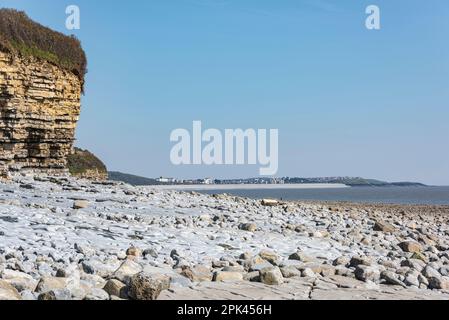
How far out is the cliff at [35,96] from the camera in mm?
23891

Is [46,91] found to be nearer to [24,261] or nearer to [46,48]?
[46,48]

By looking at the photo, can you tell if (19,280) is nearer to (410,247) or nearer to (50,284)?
(50,284)

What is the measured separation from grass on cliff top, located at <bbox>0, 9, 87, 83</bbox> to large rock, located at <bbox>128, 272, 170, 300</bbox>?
69.2 feet

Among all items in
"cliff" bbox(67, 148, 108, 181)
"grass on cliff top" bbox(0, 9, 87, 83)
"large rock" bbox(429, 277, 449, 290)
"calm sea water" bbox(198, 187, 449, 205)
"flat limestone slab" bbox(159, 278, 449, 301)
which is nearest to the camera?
"flat limestone slab" bbox(159, 278, 449, 301)

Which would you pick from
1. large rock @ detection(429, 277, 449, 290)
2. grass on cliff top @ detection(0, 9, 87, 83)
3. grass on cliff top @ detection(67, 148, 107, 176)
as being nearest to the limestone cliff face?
grass on cliff top @ detection(0, 9, 87, 83)

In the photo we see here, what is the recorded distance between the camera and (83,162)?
4500cm

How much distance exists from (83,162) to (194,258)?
3900cm

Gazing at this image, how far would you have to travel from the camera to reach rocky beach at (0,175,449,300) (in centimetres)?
559

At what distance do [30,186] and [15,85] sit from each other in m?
8.17

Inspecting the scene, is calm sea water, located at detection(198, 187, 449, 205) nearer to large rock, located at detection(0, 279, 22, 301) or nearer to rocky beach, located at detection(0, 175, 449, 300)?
rocky beach, located at detection(0, 175, 449, 300)

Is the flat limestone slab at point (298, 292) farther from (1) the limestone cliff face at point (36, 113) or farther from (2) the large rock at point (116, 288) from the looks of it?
(1) the limestone cliff face at point (36, 113)

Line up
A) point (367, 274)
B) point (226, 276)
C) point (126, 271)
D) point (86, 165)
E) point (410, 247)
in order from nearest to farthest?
point (126, 271) < point (226, 276) < point (367, 274) < point (410, 247) < point (86, 165)

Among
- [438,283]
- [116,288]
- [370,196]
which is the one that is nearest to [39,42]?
[116,288]
